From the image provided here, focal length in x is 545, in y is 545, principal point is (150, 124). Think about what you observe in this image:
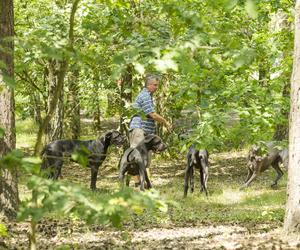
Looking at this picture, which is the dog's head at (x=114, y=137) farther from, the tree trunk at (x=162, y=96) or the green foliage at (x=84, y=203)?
the green foliage at (x=84, y=203)

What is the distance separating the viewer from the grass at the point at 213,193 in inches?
376

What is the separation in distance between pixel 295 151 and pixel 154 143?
4.92 meters

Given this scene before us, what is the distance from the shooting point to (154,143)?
469 inches

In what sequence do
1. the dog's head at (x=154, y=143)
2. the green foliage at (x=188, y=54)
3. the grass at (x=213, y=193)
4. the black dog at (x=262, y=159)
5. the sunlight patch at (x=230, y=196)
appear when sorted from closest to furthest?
the green foliage at (x=188, y=54), the grass at (x=213, y=193), the dog's head at (x=154, y=143), the sunlight patch at (x=230, y=196), the black dog at (x=262, y=159)

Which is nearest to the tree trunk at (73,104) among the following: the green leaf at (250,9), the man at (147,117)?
the man at (147,117)

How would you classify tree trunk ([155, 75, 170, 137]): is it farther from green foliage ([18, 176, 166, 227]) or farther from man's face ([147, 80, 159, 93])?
green foliage ([18, 176, 166, 227])

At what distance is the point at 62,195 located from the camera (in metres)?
3.62

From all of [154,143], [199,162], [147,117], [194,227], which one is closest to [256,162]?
[199,162]

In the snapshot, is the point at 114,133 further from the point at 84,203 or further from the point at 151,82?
the point at 84,203

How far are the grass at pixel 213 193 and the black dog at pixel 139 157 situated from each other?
754 mm

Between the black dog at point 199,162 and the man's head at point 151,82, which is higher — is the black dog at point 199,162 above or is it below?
below

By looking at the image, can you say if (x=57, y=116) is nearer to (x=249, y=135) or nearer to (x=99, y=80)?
(x=99, y=80)

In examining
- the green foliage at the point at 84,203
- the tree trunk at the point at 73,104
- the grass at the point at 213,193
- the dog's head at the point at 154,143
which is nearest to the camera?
the green foliage at the point at 84,203

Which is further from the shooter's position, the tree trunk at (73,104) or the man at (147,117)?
the tree trunk at (73,104)
